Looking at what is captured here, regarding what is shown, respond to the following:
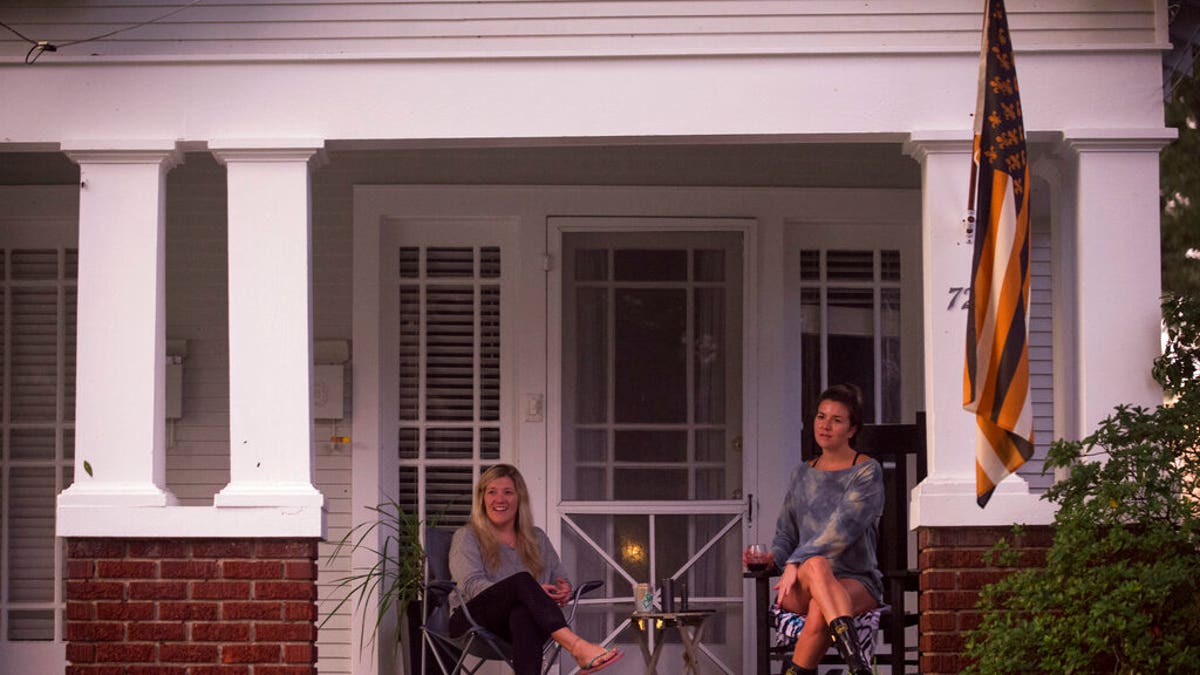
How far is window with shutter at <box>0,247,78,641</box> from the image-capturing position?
8.08m

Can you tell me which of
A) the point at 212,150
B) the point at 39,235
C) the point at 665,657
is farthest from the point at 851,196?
the point at 39,235

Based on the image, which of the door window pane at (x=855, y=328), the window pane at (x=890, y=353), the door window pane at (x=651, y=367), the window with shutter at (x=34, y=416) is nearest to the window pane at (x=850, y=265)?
the door window pane at (x=855, y=328)

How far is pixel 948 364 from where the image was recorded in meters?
6.15

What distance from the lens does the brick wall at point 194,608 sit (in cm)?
614

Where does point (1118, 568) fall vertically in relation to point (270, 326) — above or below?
below

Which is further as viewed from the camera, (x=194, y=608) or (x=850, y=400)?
(x=850, y=400)

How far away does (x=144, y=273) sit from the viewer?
629 centimetres

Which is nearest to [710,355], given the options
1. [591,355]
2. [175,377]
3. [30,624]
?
[591,355]

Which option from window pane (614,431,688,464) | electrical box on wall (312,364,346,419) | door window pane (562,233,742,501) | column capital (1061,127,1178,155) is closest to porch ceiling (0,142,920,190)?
door window pane (562,233,742,501)

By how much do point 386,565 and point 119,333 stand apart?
2.12m

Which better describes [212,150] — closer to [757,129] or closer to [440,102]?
[440,102]

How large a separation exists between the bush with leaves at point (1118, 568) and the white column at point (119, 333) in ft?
10.1

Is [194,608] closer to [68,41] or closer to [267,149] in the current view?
[267,149]

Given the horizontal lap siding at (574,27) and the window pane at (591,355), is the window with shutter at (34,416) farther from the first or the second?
the window pane at (591,355)
